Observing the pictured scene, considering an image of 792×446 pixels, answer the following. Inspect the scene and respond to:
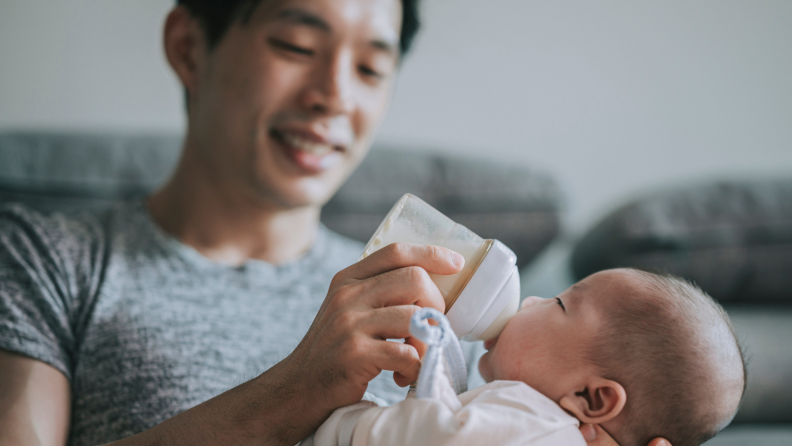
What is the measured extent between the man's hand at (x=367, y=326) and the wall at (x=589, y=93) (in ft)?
4.20

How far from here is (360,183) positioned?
1.69 metres

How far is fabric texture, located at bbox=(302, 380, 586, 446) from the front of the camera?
1.80 ft

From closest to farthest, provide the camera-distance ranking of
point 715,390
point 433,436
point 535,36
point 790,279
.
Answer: point 433,436 → point 715,390 → point 790,279 → point 535,36

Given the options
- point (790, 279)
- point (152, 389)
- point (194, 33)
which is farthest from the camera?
point (790, 279)

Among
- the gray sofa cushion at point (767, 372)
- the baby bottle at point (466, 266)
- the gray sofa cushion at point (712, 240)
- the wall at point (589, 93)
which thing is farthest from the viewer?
the wall at point (589, 93)

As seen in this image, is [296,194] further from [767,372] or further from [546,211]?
[767,372]

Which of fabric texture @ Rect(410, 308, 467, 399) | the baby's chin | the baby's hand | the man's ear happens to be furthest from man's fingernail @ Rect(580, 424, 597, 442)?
the man's ear

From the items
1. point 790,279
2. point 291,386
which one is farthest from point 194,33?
point 790,279

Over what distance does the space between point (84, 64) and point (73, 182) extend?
508 millimetres

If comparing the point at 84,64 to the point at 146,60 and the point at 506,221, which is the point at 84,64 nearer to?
the point at 146,60

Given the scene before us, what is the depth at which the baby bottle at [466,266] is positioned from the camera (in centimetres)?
66

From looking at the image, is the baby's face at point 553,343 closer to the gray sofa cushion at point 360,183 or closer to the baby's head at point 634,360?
the baby's head at point 634,360

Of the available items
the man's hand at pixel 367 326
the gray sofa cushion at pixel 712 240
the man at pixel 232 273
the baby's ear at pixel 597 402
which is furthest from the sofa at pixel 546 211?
the man's hand at pixel 367 326

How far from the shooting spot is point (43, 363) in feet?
2.74
